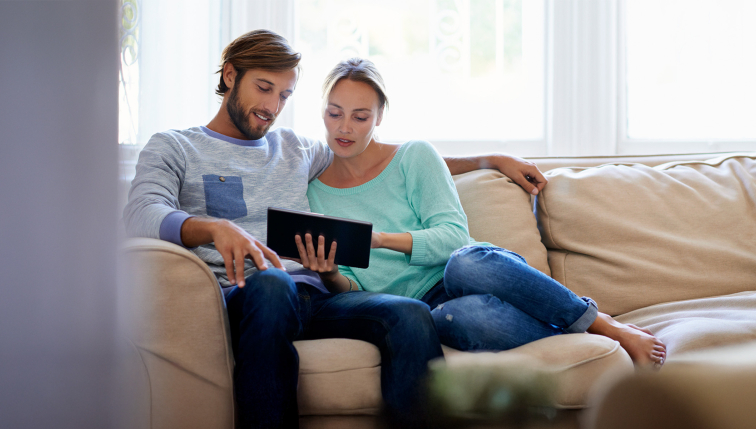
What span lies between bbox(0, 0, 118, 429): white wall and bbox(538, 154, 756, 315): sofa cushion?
1.37 m

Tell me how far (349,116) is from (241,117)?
0.29 meters

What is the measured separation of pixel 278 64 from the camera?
1364mm

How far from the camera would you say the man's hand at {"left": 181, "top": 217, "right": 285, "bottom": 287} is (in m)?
0.94

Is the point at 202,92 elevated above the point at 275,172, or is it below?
above

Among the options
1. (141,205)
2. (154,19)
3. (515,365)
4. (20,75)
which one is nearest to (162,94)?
(154,19)

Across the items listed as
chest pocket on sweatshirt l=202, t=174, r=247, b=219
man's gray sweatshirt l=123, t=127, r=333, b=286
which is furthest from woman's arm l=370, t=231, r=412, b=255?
chest pocket on sweatshirt l=202, t=174, r=247, b=219

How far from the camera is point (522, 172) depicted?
157cm

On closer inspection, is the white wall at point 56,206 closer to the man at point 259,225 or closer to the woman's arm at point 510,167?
the man at point 259,225

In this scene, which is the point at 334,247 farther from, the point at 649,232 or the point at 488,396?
the point at 649,232

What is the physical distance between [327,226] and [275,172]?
1.17 ft

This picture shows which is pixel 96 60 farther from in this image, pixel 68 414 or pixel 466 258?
pixel 466 258

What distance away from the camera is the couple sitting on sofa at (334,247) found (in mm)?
943

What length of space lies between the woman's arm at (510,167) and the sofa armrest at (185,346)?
3.14ft

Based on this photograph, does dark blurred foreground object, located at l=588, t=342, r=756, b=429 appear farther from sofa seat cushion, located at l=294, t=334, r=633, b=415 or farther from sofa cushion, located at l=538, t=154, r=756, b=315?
Answer: sofa cushion, located at l=538, t=154, r=756, b=315
